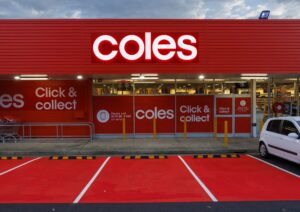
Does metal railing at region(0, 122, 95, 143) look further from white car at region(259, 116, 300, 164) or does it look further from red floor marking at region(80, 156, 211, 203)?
white car at region(259, 116, 300, 164)

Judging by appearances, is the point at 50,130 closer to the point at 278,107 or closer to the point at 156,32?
the point at 156,32

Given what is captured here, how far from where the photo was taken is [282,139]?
10195 millimetres

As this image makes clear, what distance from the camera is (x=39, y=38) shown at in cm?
1455

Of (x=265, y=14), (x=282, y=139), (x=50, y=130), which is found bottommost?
(x=50, y=130)

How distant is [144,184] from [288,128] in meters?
5.06

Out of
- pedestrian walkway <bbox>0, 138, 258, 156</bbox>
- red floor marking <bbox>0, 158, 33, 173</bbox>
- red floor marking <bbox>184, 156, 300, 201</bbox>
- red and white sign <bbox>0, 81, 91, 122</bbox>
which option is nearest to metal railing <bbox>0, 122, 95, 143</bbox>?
red and white sign <bbox>0, 81, 91, 122</bbox>

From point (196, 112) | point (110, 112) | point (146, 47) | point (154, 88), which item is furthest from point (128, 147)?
point (196, 112)

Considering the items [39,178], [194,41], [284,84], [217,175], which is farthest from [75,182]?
[284,84]

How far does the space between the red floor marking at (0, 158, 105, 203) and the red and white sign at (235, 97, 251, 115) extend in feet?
27.6

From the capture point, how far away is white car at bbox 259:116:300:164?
376 inches

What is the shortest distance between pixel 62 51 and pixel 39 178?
283 inches

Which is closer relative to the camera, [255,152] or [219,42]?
[255,152]

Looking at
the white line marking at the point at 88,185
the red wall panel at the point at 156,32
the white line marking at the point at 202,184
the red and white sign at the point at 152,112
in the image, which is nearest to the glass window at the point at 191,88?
the red and white sign at the point at 152,112

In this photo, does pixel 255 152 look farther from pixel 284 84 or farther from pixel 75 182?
pixel 75 182
